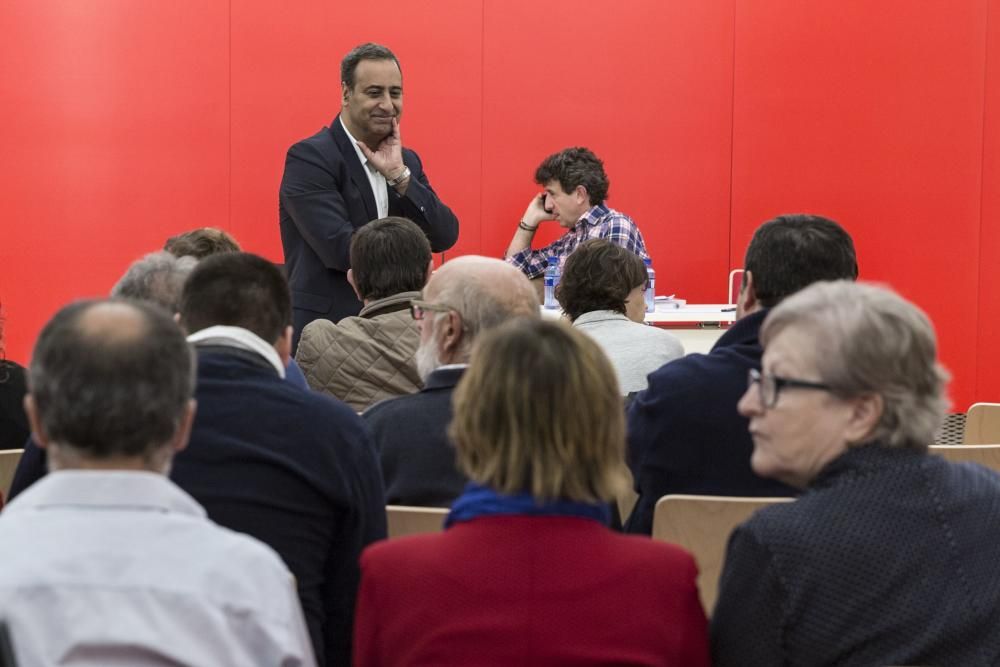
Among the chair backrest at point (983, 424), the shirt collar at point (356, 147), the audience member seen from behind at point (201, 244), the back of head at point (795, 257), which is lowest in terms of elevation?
the chair backrest at point (983, 424)

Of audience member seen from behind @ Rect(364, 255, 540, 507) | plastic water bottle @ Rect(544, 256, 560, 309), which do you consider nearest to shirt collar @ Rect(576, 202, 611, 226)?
plastic water bottle @ Rect(544, 256, 560, 309)

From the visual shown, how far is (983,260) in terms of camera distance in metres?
7.36

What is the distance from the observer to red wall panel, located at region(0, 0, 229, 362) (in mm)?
7012

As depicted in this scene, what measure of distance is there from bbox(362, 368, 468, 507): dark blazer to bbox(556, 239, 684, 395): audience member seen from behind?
122cm

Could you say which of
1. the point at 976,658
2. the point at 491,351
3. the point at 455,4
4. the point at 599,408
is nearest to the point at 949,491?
the point at 976,658

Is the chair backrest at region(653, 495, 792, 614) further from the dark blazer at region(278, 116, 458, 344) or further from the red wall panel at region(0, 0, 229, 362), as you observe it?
the red wall panel at region(0, 0, 229, 362)

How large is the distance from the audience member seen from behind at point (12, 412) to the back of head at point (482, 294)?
1.16 metres

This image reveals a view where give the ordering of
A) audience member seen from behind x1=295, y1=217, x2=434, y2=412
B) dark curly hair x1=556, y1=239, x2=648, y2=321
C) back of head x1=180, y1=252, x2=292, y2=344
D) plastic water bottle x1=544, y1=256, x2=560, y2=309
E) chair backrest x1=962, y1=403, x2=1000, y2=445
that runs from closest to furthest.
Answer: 1. back of head x1=180, y1=252, x2=292, y2=344
2. audience member seen from behind x1=295, y1=217, x2=434, y2=412
3. chair backrest x1=962, y1=403, x2=1000, y2=445
4. dark curly hair x1=556, y1=239, x2=648, y2=321
5. plastic water bottle x1=544, y1=256, x2=560, y2=309

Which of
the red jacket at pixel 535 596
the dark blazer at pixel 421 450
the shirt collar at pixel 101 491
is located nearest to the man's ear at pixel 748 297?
the dark blazer at pixel 421 450

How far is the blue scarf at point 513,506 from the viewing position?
150 centimetres

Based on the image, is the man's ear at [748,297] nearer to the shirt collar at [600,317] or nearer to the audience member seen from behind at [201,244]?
the shirt collar at [600,317]

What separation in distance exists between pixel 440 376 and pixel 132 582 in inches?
45.7

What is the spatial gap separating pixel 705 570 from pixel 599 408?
822 mm

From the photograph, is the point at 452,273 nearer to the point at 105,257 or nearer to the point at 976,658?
the point at 976,658
